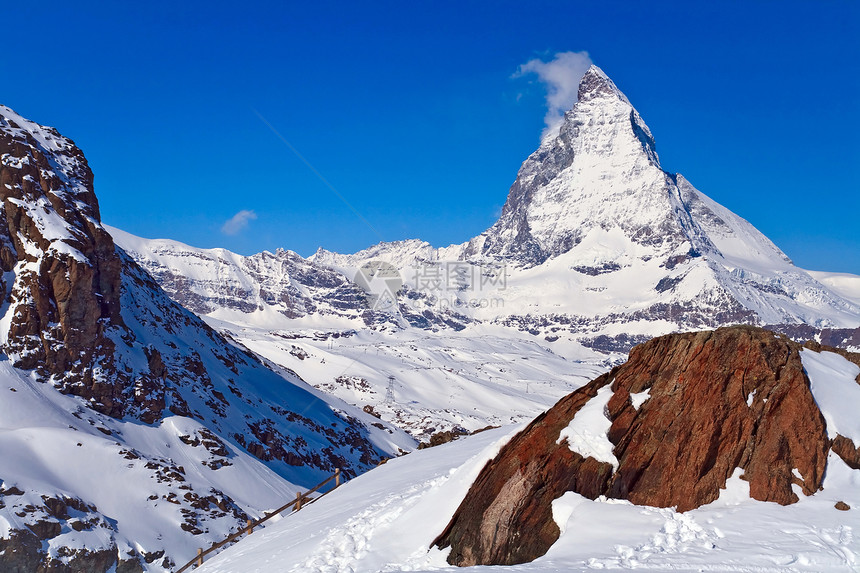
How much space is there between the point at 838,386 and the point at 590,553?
29.1 feet

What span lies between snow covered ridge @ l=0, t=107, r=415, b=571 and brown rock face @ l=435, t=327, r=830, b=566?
59.3 metres

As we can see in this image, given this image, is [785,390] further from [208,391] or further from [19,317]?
[208,391]

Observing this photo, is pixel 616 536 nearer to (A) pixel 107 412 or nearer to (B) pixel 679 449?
(B) pixel 679 449

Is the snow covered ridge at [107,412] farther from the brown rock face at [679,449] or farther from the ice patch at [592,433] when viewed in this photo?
the ice patch at [592,433]

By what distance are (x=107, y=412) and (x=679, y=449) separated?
95195mm

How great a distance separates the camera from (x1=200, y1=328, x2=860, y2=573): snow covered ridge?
1527 centimetres

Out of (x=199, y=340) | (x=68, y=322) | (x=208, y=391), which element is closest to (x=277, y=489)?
(x=208, y=391)

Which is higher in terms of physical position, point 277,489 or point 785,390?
point 785,390

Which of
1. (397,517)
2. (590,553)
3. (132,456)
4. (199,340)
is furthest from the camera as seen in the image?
(199,340)

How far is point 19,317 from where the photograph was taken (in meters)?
96.1

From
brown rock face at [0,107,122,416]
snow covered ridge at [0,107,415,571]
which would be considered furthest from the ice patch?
brown rock face at [0,107,122,416]

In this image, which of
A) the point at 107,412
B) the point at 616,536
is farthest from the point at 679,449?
the point at 107,412

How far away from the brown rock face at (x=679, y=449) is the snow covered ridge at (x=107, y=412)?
5931 centimetres

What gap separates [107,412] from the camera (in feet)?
315
